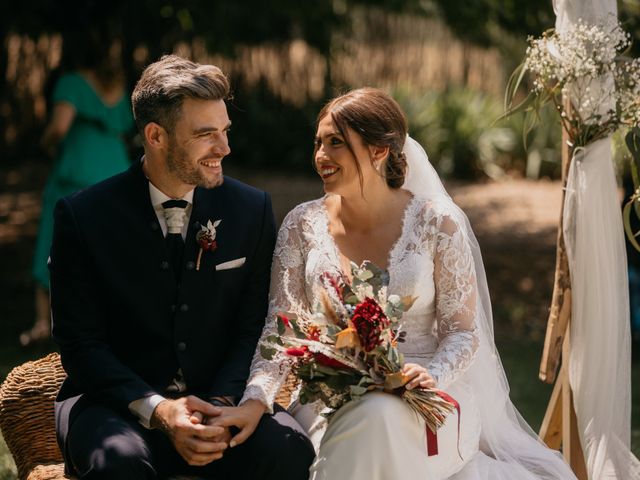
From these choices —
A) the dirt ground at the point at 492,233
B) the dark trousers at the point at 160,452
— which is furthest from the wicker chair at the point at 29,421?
the dirt ground at the point at 492,233

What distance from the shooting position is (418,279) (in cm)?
376

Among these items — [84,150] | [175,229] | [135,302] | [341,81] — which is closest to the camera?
[135,302]

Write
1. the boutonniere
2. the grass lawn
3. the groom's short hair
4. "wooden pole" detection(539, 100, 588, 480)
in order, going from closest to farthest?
1. the groom's short hair
2. the boutonniere
3. "wooden pole" detection(539, 100, 588, 480)
4. the grass lawn

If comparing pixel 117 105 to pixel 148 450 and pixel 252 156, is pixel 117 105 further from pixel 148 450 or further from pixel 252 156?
pixel 252 156

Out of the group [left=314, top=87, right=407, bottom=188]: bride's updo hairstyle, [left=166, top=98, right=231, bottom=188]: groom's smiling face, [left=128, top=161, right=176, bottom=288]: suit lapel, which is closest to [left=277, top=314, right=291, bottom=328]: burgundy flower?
[left=128, top=161, right=176, bottom=288]: suit lapel

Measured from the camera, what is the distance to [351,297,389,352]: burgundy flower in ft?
10.6

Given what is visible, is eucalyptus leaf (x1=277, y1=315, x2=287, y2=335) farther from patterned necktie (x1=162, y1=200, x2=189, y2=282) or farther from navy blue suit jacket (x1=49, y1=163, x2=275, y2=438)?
patterned necktie (x1=162, y1=200, x2=189, y2=282)

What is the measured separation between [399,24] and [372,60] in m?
0.89

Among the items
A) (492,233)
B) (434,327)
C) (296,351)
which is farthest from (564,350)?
(492,233)

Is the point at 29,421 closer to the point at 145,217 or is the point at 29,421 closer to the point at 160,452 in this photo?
the point at 160,452

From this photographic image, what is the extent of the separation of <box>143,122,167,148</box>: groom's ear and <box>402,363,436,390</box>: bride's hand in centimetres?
120

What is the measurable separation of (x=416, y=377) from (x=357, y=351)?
8.8 inches

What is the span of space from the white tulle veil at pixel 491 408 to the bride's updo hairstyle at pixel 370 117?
258mm

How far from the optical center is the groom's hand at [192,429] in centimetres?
329
